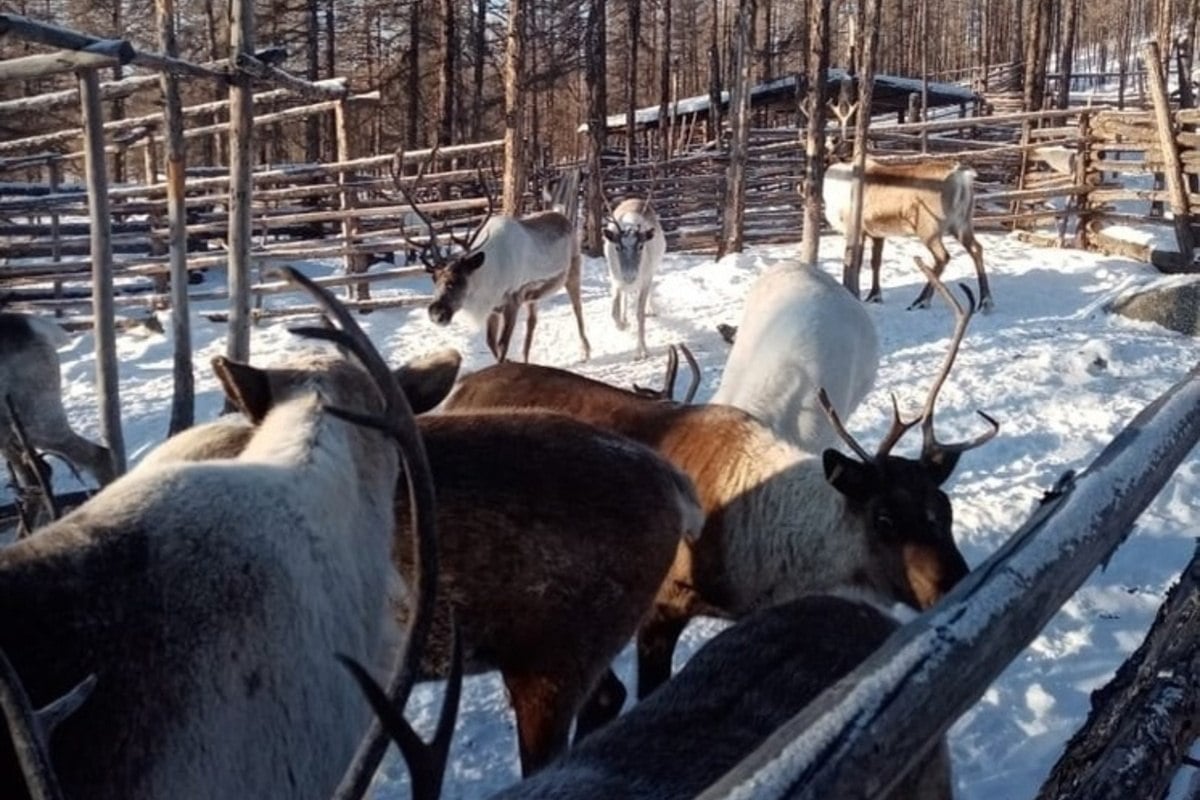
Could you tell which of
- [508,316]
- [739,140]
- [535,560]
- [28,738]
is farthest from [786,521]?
[739,140]

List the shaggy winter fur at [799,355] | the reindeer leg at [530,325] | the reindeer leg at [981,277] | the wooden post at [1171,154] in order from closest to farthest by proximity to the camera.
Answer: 1. the shaggy winter fur at [799,355]
2. the reindeer leg at [530,325]
3. the reindeer leg at [981,277]
4. the wooden post at [1171,154]

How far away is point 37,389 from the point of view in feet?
26.2

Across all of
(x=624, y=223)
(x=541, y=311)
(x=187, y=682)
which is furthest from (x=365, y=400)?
(x=541, y=311)

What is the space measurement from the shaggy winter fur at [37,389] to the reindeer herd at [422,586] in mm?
4662

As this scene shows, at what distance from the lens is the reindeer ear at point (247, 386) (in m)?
2.47

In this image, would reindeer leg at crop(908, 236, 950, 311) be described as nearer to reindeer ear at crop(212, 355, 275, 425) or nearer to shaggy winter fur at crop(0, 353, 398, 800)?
reindeer ear at crop(212, 355, 275, 425)

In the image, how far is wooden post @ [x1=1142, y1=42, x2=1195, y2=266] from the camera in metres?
13.8

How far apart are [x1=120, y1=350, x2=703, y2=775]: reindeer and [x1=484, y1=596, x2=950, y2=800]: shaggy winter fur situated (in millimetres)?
735

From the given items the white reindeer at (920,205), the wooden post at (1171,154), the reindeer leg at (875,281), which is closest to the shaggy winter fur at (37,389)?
the reindeer leg at (875,281)

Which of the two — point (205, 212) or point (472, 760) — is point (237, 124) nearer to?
point (472, 760)

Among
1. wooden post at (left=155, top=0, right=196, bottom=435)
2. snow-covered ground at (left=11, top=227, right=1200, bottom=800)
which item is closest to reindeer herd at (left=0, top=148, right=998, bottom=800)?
snow-covered ground at (left=11, top=227, right=1200, bottom=800)

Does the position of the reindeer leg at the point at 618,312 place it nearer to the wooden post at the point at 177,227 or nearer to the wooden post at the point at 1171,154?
the wooden post at the point at 177,227

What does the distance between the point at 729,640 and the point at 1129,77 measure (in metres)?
56.5

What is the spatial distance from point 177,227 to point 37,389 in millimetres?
1727
